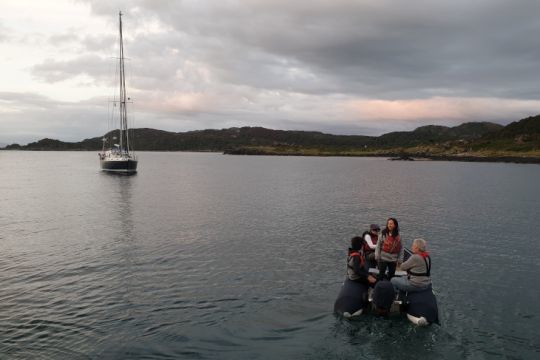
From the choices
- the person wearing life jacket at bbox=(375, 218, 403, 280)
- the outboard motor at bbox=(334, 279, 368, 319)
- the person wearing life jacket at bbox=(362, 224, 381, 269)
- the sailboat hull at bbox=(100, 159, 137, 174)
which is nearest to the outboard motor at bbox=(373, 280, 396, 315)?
→ the outboard motor at bbox=(334, 279, 368, 319)

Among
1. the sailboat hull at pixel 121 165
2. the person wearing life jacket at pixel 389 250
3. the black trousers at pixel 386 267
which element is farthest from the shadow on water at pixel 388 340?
the sailboat hull at pixel 121 165

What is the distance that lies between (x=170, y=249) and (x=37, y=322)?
12.6 metres

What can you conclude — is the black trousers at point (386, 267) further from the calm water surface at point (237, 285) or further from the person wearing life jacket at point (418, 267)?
the calm water surface at point (237, 285)

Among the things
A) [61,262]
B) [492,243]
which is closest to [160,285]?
[61,262]

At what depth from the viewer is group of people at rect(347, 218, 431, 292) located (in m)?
16.1

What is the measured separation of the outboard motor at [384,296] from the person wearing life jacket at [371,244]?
266cm

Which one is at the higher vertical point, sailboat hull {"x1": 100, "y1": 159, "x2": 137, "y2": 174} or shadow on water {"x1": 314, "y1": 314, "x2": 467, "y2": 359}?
sailboat hull {"x1": 100, "y1": 159, "x2": 137, "y2": 174}

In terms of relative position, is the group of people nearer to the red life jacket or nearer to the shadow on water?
the red life jacket

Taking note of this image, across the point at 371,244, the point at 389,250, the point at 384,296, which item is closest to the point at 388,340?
the point at 384,296

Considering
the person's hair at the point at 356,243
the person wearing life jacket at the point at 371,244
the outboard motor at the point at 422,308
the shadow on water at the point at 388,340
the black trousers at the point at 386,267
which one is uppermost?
the person's hair at the point at 356,243

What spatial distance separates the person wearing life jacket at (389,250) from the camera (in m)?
17.5

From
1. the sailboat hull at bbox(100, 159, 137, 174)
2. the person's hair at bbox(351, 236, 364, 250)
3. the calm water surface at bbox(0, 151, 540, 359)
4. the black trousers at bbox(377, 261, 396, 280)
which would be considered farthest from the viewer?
the sailboat hull at bbox(100, 159, 137, 174)

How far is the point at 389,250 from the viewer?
17672 millimetres

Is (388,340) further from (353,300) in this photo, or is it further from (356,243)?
(356,243)
